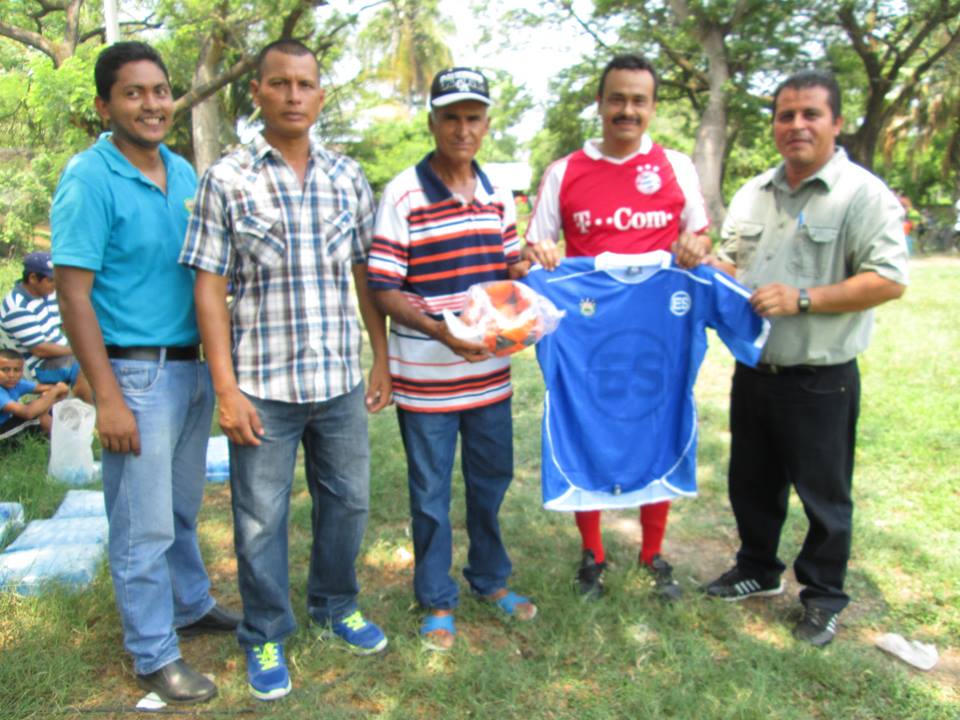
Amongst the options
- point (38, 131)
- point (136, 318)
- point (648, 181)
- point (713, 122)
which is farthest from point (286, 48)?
point (713, 122)

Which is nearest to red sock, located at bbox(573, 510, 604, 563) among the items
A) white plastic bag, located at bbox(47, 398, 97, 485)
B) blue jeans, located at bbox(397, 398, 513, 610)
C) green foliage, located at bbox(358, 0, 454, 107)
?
blue jeans, located at bbox(397, 398, 513, 610)

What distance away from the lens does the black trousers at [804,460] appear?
3.15m

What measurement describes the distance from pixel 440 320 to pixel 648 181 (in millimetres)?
1036

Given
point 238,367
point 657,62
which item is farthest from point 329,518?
point 657,62

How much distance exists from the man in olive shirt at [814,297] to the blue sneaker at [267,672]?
2.11 meters

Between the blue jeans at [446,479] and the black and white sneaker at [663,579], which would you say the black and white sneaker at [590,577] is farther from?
the blue jeans at [446,479]

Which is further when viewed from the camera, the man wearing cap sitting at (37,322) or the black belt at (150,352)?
the man wearing cap sitting at (37,322)

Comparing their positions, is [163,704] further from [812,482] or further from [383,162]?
[383,162]

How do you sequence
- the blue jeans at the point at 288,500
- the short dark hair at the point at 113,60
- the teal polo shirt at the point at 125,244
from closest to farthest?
the teal polo shirt at the point at 125,244 → the short dark hair at the point at 113,60 → the blue jeans at the point at 288,500

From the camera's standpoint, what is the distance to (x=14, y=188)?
7.23m

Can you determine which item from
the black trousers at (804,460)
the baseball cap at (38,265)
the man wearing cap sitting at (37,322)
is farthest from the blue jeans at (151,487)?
the baseball cap at (38,265)

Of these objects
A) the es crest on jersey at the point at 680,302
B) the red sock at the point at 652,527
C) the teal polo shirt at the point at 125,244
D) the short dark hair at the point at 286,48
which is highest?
the short dark hair at the point at 286,48

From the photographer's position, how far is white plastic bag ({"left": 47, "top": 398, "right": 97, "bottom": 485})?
4664mm

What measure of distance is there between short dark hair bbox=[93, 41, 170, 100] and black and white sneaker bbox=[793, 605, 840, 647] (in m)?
3.34
